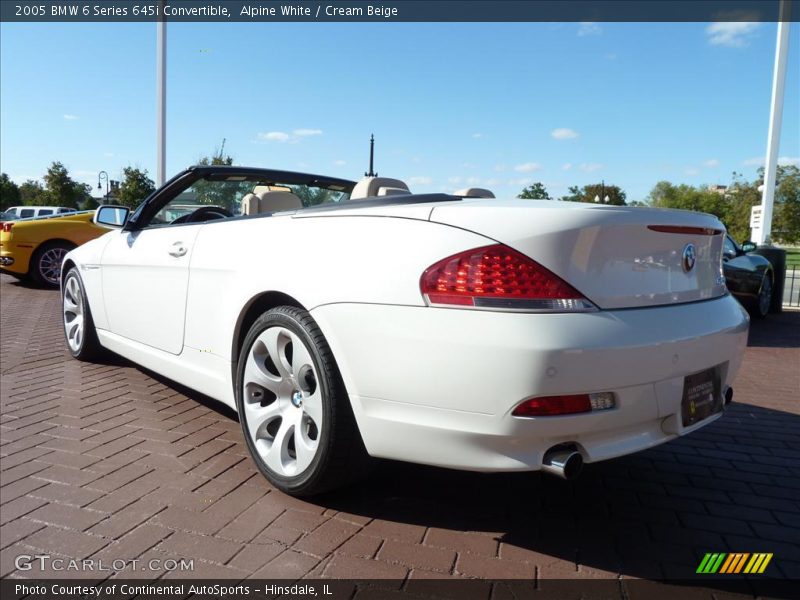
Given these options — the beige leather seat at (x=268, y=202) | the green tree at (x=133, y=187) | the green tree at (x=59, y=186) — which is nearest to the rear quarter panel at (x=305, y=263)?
the beige leather seat at (x=268, y=202)

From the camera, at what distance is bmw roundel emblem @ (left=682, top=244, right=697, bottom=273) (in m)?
2.35

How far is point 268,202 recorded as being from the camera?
378 centimetres

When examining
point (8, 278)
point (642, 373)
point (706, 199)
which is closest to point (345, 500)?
point (642, 373)

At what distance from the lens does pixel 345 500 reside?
257 centimetres

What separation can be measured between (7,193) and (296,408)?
67.0 m

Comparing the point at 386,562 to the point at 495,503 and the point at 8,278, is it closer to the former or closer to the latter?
the point at 495,503

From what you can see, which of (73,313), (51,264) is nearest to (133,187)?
(51,264)

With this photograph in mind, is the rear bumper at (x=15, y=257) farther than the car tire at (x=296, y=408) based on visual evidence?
Yes

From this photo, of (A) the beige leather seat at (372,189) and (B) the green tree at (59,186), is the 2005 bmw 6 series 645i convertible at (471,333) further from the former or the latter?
(B) the green tree at (59,186)

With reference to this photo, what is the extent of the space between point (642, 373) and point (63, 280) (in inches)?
184

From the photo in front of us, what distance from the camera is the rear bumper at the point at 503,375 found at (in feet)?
6.30

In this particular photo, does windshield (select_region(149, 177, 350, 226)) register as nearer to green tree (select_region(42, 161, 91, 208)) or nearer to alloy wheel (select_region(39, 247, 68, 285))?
alloy wheel (select_region(39, 247, 68, 285))

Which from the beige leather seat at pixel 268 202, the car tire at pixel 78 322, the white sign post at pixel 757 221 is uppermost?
the white sign post at pixel 757 221

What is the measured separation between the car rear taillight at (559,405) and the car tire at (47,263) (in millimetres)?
10489
